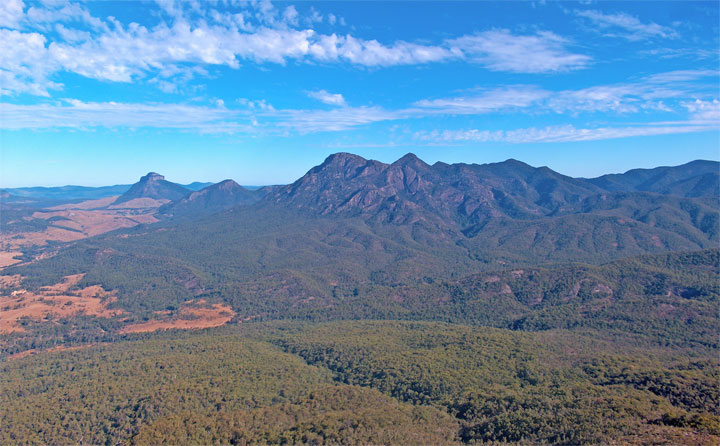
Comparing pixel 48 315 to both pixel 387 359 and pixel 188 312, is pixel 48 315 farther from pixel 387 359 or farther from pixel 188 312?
pixel 387 359

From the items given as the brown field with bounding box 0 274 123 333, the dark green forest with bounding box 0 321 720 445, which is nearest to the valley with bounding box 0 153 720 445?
the dark green forest with bounding box 0 321 720 445

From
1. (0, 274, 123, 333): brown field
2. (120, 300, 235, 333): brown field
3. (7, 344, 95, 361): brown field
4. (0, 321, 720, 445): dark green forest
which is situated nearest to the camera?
(0, 321, 720, 445): dark green forest

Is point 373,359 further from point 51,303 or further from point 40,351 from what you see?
point 51,303

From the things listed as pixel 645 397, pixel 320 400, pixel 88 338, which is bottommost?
pixel 88 338

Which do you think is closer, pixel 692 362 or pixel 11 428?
pixel 11 428

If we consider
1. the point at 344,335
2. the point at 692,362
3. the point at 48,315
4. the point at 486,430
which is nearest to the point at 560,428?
the point at 486,430

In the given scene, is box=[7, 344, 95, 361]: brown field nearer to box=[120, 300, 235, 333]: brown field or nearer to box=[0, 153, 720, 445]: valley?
box=[0, 153, 720, 445]: valley
